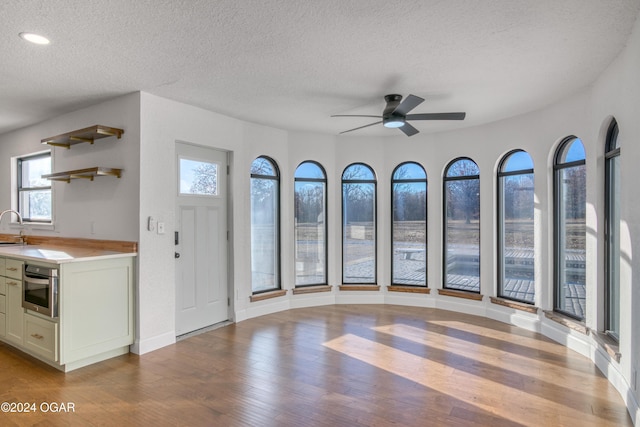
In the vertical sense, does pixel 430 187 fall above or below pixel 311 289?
above

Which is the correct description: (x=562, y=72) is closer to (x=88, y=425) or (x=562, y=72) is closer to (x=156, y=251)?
(x=156, y=251)

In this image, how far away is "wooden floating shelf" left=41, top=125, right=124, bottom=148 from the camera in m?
3.68

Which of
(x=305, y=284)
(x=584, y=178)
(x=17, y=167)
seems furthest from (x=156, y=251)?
(x=584, y=178)

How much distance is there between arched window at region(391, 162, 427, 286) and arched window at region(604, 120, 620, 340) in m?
2.50

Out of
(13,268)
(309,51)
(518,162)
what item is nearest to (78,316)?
(13,268)

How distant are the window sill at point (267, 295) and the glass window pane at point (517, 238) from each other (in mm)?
2923

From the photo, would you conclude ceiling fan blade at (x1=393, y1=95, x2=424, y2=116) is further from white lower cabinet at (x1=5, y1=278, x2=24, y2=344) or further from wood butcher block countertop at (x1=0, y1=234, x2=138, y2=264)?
white lower cabinet at (x1=5, y1=278, x2=24, y2=344)

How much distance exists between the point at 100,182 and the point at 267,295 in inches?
96.3

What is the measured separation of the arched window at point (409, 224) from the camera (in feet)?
18.8

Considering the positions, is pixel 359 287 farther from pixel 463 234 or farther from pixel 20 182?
pixel 20 182

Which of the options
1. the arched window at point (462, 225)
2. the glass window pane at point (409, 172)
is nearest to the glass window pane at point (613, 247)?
the arched window at point (462, 225)

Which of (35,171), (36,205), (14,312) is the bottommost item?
(14,312)

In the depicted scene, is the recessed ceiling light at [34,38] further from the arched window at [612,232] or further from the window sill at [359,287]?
the window sill at [359,287]

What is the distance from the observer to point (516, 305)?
15.2 ft
